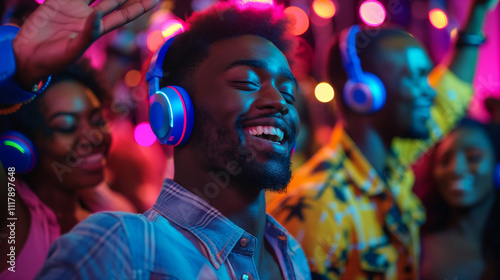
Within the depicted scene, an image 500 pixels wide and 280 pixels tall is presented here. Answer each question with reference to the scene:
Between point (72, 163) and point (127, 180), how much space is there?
0.51 metres

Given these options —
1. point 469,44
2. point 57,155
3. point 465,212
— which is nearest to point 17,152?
point 57,155

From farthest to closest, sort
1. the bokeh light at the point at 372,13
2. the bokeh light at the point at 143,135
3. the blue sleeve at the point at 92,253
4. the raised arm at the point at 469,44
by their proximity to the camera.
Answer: the bokeh light at the point at 372,13 → the raised arm at the point at 469,44 → the bokeh light at the point at 143,135 → the blue sleeve at the point at 92,253

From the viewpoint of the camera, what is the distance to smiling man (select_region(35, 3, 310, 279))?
1122 millimetres

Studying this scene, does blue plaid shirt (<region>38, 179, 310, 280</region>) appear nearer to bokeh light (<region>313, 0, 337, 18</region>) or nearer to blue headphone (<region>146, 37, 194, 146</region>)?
blue headphone (<region>146, 37, 194, 146</region>)

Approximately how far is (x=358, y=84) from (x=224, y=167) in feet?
3.19

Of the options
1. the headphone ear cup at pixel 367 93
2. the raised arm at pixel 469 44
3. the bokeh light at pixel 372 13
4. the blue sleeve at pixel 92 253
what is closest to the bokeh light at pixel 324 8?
the bokeh light at pixel 372 13

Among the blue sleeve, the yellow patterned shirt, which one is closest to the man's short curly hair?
the blue sleeve

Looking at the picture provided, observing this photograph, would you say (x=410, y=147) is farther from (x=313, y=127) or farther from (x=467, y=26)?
(x=313, y=127)

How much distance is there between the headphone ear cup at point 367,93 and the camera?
2.00 metres

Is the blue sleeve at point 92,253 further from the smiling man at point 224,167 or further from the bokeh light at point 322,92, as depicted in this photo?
the bokeh light at point 322,92

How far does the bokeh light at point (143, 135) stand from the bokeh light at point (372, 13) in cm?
141

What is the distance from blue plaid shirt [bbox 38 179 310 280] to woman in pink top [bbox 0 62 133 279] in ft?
1.51

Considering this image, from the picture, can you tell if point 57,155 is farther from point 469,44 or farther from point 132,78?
point 469,44

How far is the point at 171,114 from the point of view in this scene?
1.24 m
